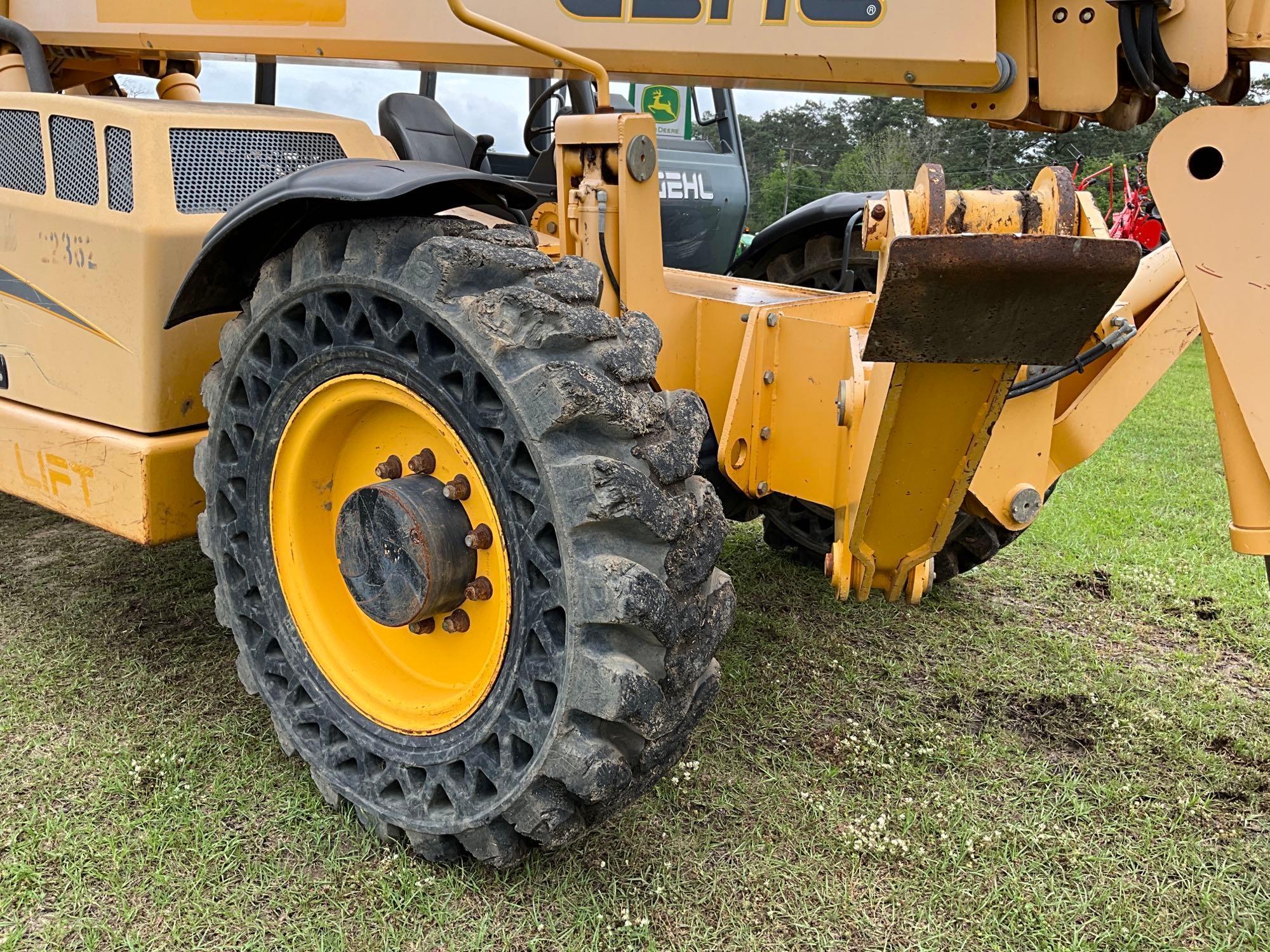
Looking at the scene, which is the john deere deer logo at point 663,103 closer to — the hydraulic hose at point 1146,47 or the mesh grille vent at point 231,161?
the mesh grille vent at point 231,161

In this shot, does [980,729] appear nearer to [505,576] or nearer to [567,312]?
[505,576]

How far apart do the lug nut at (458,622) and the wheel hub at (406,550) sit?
2.3 inches

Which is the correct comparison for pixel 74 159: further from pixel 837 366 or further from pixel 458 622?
pixel 837 366

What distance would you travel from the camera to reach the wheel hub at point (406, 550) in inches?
85.0

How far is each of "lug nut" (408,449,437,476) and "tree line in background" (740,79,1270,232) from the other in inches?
436

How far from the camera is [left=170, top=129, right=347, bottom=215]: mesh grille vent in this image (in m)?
2.62

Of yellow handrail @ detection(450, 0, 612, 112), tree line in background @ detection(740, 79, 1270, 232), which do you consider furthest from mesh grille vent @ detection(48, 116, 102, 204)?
tree line in background @ detection(740, 79, 1270, 232)

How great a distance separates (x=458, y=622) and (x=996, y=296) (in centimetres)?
130

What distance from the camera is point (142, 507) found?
2.63 metres

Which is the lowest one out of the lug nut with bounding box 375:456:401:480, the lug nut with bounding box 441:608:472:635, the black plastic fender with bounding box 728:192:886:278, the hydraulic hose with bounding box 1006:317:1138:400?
the lug nut with bounding box 441:608:472:635

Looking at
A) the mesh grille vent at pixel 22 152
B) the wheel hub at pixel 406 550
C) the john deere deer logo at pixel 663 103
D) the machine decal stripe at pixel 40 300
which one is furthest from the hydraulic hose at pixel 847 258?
the mesh grille vent at pixel 22 152

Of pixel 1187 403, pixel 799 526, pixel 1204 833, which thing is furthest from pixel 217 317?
pixel 1187 403

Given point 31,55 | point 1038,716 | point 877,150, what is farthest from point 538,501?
point 877,150

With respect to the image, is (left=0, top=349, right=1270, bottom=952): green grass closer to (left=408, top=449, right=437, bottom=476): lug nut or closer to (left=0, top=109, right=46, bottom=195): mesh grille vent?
(left=408, top=449, right=437, bottom=476): lug nut
